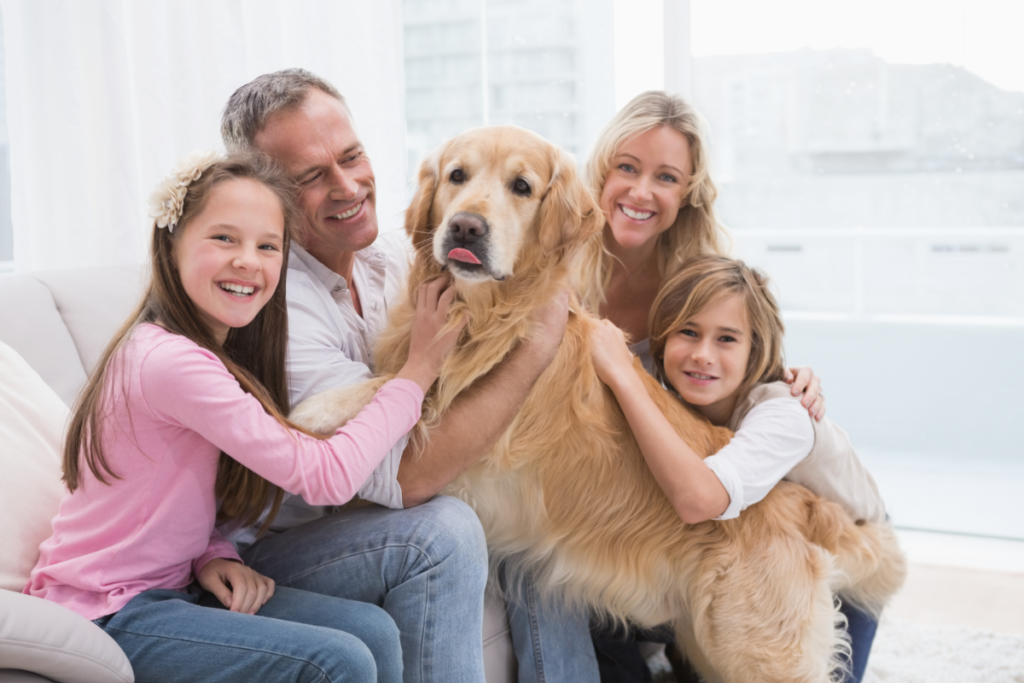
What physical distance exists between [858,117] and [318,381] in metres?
2.84

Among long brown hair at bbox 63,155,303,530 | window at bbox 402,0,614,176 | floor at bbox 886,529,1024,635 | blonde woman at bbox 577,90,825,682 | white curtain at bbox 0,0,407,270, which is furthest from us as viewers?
window at bbox 402,0,614,176

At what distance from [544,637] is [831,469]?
2.40 feet

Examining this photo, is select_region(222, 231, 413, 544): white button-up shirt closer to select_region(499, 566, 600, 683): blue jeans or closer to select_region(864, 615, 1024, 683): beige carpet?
select_region(499, 566, 600, 683): blue jeans

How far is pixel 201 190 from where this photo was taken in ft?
4.24

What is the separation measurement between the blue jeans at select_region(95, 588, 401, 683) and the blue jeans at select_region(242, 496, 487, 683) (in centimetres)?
13

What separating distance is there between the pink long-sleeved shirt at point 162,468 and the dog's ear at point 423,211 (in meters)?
0.47

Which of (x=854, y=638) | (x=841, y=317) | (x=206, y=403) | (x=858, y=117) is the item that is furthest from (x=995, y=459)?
(x=206, y=403)

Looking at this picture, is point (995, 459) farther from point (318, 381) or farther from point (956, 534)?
point (318, 381)

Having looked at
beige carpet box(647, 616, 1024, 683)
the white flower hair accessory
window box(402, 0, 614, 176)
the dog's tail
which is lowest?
beige carpet box(647, 616, 1024, 683)

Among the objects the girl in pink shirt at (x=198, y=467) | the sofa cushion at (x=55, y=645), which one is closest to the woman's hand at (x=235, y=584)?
the girl in pink shirt at (x=198, y=467)

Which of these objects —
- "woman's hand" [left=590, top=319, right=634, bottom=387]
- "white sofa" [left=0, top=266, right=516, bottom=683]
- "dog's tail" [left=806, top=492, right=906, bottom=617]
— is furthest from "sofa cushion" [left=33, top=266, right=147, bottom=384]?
"dog's tail" [left=806, top=492, right=906, bottom=617]

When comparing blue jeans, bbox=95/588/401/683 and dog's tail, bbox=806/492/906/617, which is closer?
blue jeans, bbox=95/588/401/683

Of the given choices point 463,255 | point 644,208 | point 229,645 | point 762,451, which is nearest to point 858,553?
point 762,451

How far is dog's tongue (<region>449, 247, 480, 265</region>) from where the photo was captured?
56.7 inches
